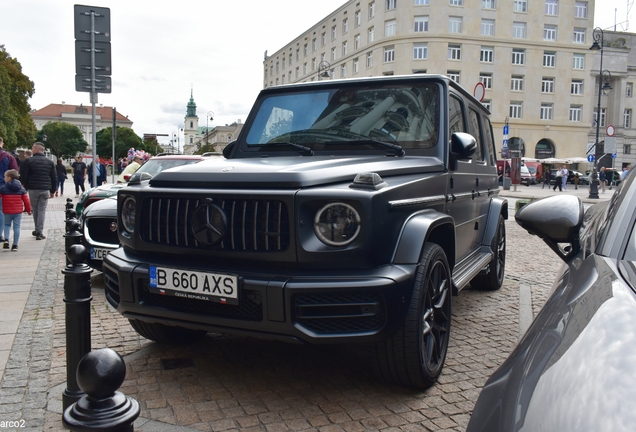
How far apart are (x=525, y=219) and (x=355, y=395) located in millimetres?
1548

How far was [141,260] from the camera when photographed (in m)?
3.38

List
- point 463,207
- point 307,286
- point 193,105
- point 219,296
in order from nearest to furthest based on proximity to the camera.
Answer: point 307,286, point 219,296, point 463,207, point 193,105

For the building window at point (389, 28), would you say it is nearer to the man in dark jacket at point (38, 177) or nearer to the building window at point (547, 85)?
the building window at point (547, 85)

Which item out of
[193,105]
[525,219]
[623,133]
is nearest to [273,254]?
[525,219]

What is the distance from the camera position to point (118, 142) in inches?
4370

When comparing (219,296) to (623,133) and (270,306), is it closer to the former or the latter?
(270,306)

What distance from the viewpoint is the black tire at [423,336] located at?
3.05 meters

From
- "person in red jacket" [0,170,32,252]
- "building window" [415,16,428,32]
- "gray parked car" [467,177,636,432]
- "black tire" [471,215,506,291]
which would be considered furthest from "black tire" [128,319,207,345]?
"building window" [415,16,428,32]

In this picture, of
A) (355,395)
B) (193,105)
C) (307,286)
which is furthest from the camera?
(193,105)

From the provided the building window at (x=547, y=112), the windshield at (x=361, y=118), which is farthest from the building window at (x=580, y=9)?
the windshield at (x=361, y=118)

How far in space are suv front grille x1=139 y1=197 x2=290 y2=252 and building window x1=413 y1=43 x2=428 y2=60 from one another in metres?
55.3

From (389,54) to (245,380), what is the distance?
56.8 meters

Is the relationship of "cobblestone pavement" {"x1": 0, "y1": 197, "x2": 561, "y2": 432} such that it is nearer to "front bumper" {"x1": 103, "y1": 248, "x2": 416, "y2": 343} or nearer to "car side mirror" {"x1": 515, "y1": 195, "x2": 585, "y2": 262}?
"front bumper" {"x1": 103, "y1": 248, "x2": 416, "y2": 343}

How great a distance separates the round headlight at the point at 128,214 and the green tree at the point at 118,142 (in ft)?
Answer: 355
